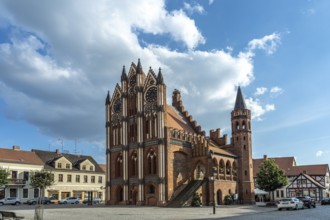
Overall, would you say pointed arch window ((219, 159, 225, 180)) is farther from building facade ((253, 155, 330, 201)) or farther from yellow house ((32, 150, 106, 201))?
yellow house ((32, 150, 106, 201))

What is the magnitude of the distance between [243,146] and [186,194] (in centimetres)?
1629

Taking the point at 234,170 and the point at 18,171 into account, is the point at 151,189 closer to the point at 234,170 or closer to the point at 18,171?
the point at 234,170

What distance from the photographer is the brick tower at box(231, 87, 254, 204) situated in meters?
61.2

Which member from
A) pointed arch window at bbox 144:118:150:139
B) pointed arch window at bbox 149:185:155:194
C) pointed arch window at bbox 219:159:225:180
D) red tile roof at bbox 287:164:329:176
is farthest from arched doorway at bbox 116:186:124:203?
red tile roof at bbox 287:164:329:176

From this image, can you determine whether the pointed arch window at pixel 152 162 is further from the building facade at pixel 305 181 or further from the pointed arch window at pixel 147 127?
the building facade at pixel 305 181

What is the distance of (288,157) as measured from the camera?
98625mm

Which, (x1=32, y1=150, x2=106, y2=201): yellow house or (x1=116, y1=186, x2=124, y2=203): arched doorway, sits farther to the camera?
(x1=32, y1=150, x2=106, y2=201): yellow house

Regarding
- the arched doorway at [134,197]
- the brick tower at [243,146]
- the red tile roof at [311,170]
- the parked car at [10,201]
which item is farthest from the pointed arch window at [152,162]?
the red tile roof at [311,170]

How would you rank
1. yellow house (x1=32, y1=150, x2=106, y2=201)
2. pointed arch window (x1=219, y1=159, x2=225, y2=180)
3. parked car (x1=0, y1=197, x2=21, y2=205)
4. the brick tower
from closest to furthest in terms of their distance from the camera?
pointed arch window (x1=219, y1=159, x2=225, y2=180) < the brick tower < parked car (x1=0, y1=197, x2=21, y2=205) < yellow house (x1=32, y1=150, x2=106, y2=201)

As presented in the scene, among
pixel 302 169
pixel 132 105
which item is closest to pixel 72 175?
pixel 132 105

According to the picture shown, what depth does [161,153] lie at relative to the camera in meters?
53.5

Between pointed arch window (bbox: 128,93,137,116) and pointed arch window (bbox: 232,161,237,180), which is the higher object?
pointed arch window (bbox: 128,93,137,116)

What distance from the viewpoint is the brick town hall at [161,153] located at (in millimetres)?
53681

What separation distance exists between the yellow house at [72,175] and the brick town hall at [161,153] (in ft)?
66.3
